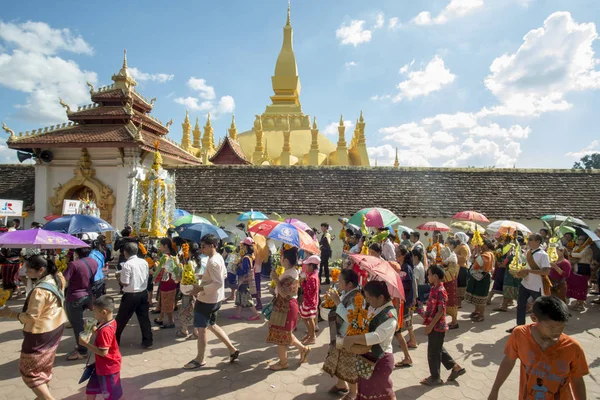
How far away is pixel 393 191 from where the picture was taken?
50.9 ft

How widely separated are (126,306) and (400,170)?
45.0 ft

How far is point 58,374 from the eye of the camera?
4.80m

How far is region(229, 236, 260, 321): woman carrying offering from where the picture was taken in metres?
7.28

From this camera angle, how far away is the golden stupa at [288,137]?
2520 cm

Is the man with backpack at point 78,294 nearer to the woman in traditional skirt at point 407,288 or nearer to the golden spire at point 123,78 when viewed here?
the woman in traditional skirt at point 407,288

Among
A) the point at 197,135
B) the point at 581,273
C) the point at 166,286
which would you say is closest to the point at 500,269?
the point at 581,273

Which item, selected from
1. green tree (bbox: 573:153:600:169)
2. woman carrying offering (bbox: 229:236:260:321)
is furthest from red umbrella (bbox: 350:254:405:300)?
green tree (bbox: 573:153:600:169)

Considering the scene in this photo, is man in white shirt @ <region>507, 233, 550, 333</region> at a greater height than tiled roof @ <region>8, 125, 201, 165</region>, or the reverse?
tiled roof @ <region>8, 125, 201, 165</region>

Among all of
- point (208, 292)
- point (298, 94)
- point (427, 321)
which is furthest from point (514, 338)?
point (298, 94)

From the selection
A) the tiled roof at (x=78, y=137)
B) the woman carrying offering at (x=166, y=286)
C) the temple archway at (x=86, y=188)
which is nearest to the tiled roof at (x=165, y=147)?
the tiled roof at (x=78, y=137)

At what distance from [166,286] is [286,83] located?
1186 inches

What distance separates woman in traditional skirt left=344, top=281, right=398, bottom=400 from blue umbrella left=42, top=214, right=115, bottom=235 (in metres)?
6.40

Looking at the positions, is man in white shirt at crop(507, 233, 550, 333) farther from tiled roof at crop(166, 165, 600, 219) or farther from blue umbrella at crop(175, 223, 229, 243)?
tiled roof at crop(166, 165, 600, 219)

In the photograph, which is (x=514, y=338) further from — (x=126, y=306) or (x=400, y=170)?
(x=400, y=170)
